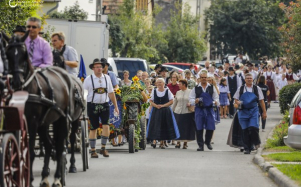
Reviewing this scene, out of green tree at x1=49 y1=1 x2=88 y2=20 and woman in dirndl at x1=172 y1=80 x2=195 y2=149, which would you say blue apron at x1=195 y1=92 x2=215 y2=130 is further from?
green tree at x1=49 y1=1 x2=88 y2=20

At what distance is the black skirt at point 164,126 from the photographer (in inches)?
856

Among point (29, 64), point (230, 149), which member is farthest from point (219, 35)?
point (29, 64)

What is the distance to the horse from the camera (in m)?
10.7

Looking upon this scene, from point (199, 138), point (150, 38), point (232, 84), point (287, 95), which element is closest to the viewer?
point (199, 138)

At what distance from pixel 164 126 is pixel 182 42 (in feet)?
129

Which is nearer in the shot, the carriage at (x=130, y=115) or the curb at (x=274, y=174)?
the curb at (x=274, y=174)

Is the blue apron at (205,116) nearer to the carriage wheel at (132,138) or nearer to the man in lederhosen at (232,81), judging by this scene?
the carriage wheel at (132,138)

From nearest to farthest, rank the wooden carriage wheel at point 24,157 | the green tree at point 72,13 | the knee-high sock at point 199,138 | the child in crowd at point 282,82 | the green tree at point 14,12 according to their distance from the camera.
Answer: the wooden carriage wheel at point 24,157, the knee-high sock at point 199,138, the green tree at point 14,12, the green tree at point 72,13, the child in crowd at point 282,82

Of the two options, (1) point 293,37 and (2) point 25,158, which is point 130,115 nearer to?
(2) point 25,158

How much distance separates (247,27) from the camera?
74375 millimetres

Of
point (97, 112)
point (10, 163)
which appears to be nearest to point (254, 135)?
point (97, 112)

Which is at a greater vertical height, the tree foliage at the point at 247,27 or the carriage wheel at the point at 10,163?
the tree foliage at the point at 247,27

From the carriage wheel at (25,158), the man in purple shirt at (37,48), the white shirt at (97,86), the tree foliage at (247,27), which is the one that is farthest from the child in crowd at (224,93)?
the tree foliage at (247,27)

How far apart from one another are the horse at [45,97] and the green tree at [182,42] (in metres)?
47.4
